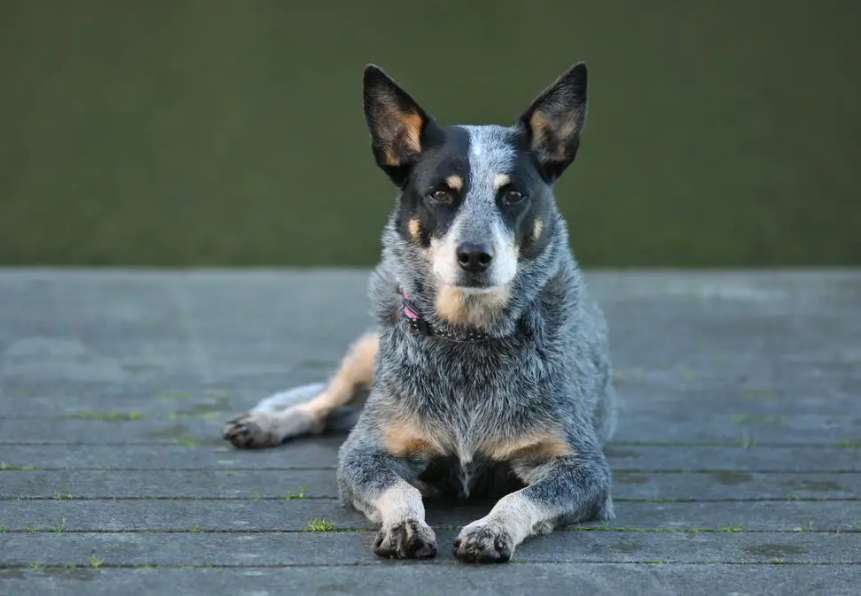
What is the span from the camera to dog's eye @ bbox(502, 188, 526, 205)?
367cm

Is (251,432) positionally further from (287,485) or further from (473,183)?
(473,183)

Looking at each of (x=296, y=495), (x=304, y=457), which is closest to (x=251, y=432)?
(x=304, y=457)

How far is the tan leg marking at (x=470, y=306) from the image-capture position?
148 inches

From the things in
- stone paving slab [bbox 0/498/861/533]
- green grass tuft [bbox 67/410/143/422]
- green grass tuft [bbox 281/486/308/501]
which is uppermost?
stone paving slab [bbox 0/498/861/533]

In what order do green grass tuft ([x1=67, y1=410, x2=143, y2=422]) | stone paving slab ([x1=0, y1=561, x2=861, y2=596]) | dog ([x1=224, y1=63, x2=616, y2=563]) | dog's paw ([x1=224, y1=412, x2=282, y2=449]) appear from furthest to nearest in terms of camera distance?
green grass tuft ([x1=67, y1=410, x2=143, y2=422]) < dog's paw ([x1=224, y1=412, x2=282, y2=449]) < dog ([x1=224, y1=63, x2=616, y2=563]) < stone paving slab ([x1=0, y1=561, x2=861, y2=596])

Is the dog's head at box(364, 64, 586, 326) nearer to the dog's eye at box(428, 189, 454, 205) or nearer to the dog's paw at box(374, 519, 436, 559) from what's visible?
the dog's eye at box(428, 189, 454, 205)

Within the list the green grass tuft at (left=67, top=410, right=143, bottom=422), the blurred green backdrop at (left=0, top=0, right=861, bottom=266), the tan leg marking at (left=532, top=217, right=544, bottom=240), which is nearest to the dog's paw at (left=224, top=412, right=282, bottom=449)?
the green grass tuft at (left=67, top=410, right=143, bottom=422)

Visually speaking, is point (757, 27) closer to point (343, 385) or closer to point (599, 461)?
point (343, 385)

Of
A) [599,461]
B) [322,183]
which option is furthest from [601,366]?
[322,183]

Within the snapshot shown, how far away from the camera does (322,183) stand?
7.74m

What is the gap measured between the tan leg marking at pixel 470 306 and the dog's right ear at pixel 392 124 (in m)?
0.36

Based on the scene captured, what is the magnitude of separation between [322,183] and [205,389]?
2.76 m

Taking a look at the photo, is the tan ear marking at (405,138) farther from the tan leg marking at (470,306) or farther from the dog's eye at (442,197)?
the tan leg marking at (470,306)

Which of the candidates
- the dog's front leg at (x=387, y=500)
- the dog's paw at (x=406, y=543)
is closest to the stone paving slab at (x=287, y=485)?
the dog's front leg at (x=387, y=500)
